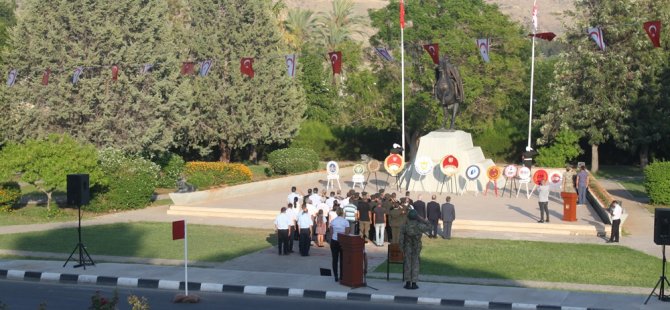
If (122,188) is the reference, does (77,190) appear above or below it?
above

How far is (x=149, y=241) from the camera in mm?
29719

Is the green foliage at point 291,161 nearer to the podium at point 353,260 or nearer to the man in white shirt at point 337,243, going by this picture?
the man in white shirt at point 337,243

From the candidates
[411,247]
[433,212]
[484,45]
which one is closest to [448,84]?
[484,45]

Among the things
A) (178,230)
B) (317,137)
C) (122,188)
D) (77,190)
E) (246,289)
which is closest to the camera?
(178,230)

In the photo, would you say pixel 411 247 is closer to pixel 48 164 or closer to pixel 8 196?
pixel 48 164

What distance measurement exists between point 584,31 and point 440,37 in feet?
29.5

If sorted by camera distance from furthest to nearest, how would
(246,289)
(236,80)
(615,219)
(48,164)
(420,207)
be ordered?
1. (236,80)
2. (48,164)
3. (420,207)
4. (615,219)
5. (246,289)

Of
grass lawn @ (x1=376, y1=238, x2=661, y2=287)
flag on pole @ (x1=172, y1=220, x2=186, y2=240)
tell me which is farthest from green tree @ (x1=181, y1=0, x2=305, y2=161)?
flag on pole @ (x1=172, y1=220, x2=186, y2=240)

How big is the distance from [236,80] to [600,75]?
2100cm

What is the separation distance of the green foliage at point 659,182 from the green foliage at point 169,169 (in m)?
22.6

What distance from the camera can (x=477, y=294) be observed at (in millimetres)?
20688

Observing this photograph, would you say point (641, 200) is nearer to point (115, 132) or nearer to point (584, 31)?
point (584, 31)

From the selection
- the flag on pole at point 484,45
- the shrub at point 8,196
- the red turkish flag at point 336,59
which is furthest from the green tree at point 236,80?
the flag on pole at point 484,45

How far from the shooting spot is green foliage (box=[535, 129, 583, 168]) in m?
56.2
